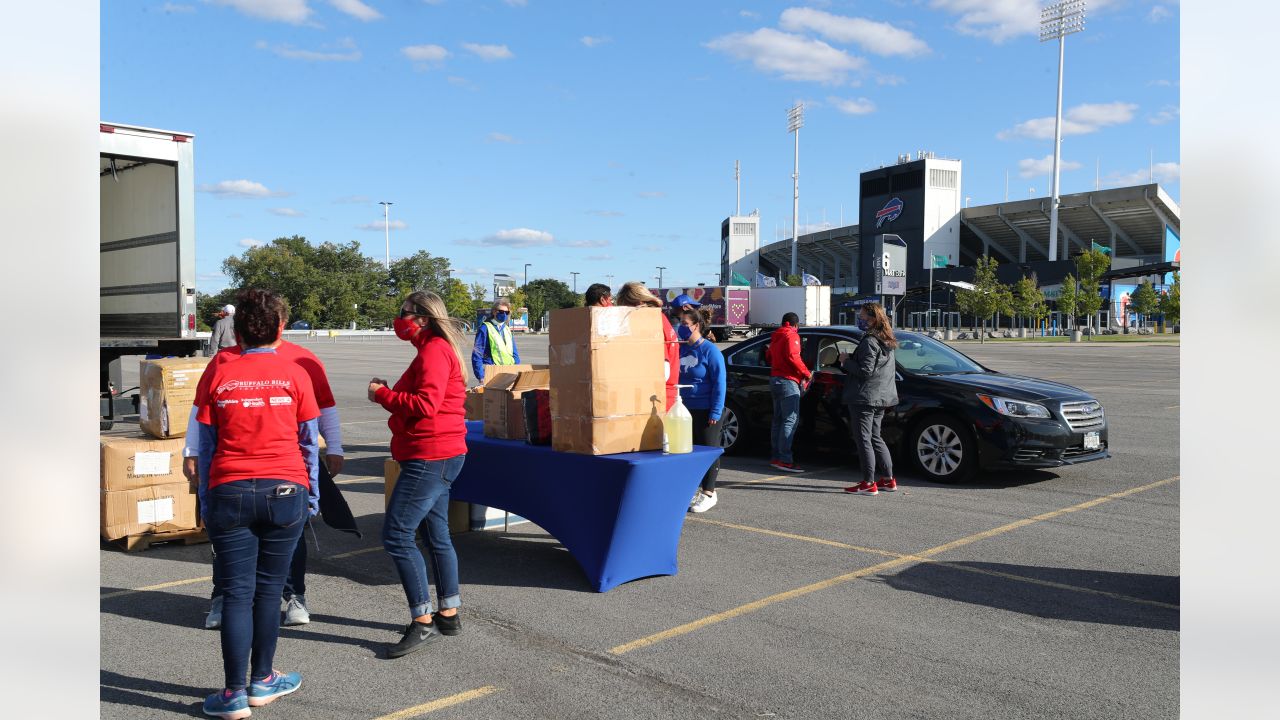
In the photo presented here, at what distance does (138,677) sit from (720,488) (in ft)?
18.4

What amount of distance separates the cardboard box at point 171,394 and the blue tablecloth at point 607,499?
2242 mm

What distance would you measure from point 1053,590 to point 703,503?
2.95 meters

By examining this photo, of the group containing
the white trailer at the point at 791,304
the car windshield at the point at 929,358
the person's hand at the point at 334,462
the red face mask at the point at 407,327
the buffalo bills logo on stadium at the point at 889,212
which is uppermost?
the buffalo bills logo on stadium at the point at 889,212

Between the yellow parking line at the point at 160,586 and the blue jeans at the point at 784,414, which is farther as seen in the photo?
the blue jeans at the point at 784,414

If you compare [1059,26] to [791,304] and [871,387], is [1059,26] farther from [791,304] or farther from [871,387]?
[871,387]

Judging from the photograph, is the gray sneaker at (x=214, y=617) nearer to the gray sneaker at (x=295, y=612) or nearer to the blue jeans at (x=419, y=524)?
the gray sneaker at (x=295, y=612)

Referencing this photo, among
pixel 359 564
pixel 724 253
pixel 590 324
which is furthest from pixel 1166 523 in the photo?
pixel 724 253

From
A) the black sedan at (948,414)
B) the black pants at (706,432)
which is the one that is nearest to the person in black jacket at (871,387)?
the black sedan at (948,414)

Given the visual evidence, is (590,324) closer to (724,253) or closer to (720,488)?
(720,488)

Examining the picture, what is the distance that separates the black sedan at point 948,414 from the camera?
348 inches

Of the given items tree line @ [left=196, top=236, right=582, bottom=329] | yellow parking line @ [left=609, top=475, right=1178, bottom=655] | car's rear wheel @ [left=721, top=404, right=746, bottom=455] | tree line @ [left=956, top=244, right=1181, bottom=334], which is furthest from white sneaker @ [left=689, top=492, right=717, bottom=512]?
tree line @ [left=196, top=236, right=582, bottom=329]

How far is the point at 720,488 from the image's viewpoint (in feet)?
29.6

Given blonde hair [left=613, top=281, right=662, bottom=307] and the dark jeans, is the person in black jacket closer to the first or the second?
the dark jeans
